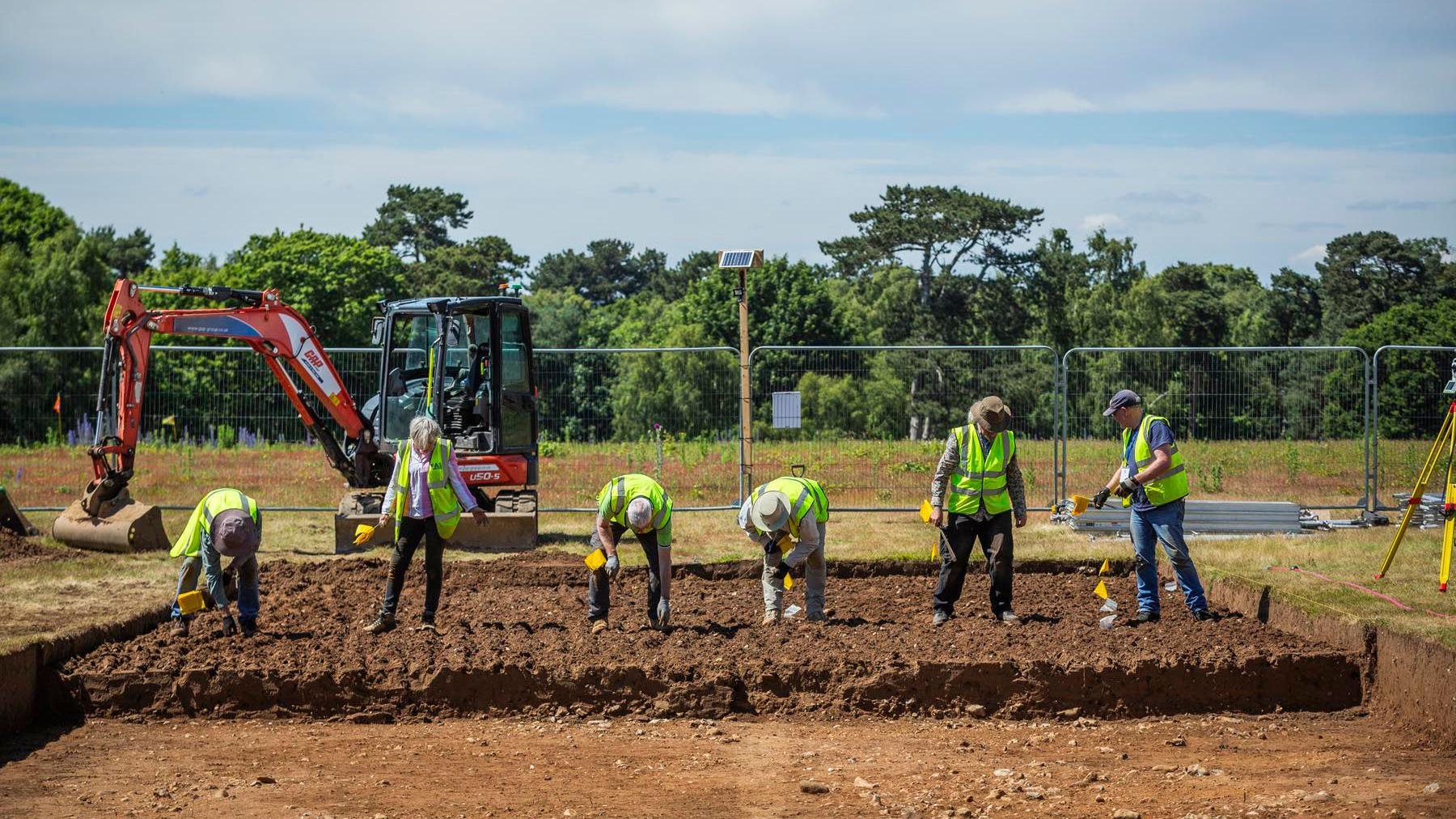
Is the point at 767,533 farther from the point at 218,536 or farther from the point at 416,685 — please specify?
the point at 218,536

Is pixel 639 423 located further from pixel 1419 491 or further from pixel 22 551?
pixel 1419 491

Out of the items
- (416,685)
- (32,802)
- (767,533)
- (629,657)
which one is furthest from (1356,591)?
(32,802)

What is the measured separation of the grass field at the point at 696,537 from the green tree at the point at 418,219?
52.1 metres

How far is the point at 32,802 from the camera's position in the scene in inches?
260

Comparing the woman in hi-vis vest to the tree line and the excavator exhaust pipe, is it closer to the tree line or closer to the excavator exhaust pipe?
the excavator exhaust pipe

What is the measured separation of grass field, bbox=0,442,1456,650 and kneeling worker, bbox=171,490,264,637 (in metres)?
0.86

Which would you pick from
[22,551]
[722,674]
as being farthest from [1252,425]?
[22,551]

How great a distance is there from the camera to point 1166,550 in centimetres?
988

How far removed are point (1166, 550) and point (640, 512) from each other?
3954 mm

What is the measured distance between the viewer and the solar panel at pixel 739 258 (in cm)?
1504

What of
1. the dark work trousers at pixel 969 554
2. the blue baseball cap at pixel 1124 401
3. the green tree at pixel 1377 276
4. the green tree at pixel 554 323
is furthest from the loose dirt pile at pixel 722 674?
the green tree at pixel 554 323

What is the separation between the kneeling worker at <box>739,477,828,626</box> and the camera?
30.5 ft

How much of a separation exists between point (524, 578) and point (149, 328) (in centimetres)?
509

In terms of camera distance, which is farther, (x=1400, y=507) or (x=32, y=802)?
(x=1400, y=507)
